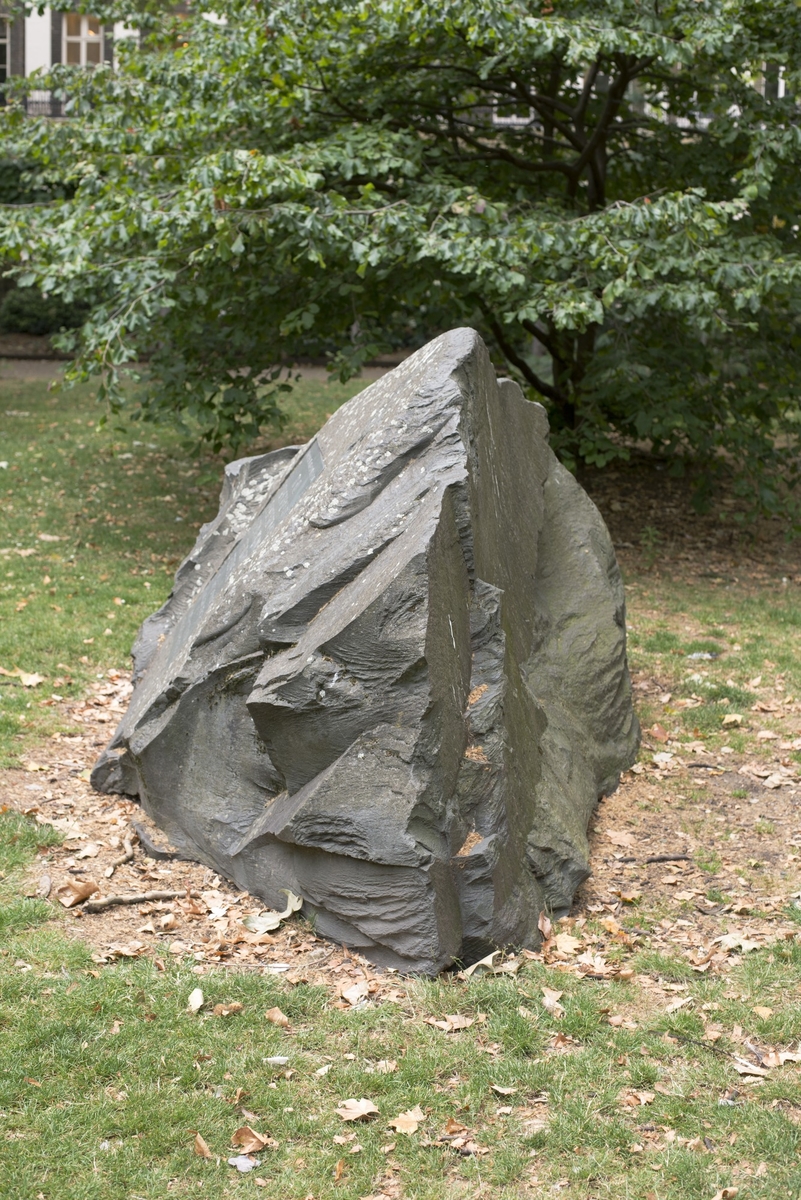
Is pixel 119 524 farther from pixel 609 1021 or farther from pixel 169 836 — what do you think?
pixel 609 1021

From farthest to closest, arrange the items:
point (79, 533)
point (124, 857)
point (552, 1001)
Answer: point (79, 533) → point (124, 857) → point (552, 1001)

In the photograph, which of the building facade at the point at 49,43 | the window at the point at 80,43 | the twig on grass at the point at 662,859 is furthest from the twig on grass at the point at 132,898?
the window at the point at 80,43

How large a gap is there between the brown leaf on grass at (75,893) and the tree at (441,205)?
4954mm

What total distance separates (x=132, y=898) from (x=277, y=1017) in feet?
3.35

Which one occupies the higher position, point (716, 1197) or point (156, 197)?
point (156, 197)

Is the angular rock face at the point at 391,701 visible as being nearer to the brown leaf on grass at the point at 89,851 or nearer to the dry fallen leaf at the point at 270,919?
the dry fallen leaf at the point at 270,919

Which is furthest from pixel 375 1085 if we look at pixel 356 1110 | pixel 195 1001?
pixel 195 1001

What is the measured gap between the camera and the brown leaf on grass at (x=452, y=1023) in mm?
4188

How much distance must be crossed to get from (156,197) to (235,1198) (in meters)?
7.26

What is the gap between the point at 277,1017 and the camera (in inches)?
166

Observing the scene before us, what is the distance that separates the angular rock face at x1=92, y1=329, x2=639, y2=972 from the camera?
14.5 ft

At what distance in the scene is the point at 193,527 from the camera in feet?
38.3

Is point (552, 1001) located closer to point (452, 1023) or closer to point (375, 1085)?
point (452, 1023)

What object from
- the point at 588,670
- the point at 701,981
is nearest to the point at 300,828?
the point at 701,981
